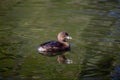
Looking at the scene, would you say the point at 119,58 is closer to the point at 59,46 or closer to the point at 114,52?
the point at 114,52

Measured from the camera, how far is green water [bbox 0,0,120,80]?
12.7 m

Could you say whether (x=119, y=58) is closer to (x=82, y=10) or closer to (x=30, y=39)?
(x=30, y=39)

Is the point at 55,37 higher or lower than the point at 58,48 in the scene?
lower

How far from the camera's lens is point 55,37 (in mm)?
16125

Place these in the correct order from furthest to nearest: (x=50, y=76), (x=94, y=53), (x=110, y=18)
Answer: (x=110, y=18), (x=94, y=53), (x=50, y=76)

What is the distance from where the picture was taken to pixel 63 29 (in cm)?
1708

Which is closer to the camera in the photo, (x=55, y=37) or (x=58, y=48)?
(x=58, y=48)

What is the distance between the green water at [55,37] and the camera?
12656 millimetres

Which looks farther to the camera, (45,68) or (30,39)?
(30,39)

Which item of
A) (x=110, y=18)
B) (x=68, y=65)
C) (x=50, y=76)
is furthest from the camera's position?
(x=110, y=18)

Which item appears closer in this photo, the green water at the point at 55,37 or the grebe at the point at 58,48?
the green water at the point at 55,37

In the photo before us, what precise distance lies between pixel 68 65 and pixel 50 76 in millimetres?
1019

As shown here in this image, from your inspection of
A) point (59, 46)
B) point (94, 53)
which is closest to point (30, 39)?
point (59, 46)

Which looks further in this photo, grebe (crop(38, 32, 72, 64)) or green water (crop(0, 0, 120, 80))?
grebe (crop(38, 32, 72, 64))
